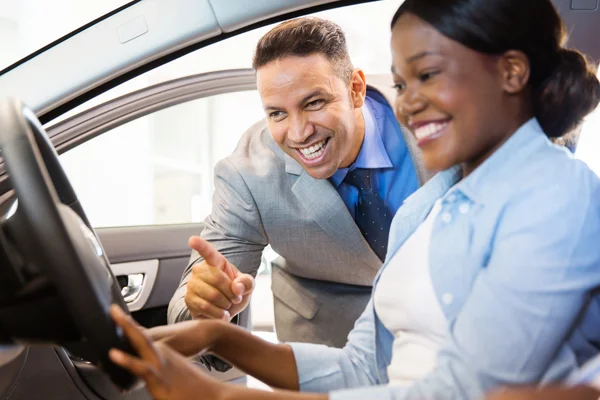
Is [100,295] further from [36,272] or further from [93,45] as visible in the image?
[93,45]

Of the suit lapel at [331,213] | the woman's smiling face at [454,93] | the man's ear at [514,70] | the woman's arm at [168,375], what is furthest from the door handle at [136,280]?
the man's ear at [514,70]

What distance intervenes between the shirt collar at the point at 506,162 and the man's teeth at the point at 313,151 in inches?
21.8

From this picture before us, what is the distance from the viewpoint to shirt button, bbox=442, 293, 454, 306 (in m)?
0.84

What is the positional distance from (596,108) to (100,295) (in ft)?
2.24

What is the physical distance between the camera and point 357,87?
1511mm

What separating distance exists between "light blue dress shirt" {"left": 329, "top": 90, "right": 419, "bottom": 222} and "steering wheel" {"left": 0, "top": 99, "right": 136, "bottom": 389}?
62 centimetres

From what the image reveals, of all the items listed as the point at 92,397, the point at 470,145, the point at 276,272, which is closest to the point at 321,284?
the point at 276,272

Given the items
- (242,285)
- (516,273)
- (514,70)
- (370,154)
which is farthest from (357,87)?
(516,273)

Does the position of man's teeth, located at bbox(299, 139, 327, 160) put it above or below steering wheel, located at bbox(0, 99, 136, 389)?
below

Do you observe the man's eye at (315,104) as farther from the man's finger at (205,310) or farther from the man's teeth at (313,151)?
the man's finger at (205,310)

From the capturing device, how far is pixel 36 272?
93cm

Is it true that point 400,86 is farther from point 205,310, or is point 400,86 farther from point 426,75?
point 205,310

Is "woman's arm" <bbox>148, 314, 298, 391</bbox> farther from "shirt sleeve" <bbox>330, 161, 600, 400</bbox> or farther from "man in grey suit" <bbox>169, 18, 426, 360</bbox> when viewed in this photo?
"shirt sleeve" <bbox>330, 161, 600, 400</bbox>

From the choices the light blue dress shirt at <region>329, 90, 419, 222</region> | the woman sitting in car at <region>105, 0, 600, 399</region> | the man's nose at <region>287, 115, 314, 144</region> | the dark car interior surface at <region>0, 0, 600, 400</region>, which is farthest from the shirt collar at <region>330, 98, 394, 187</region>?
the woman sitting in car at <region>105, 0, 600, 399</region>
